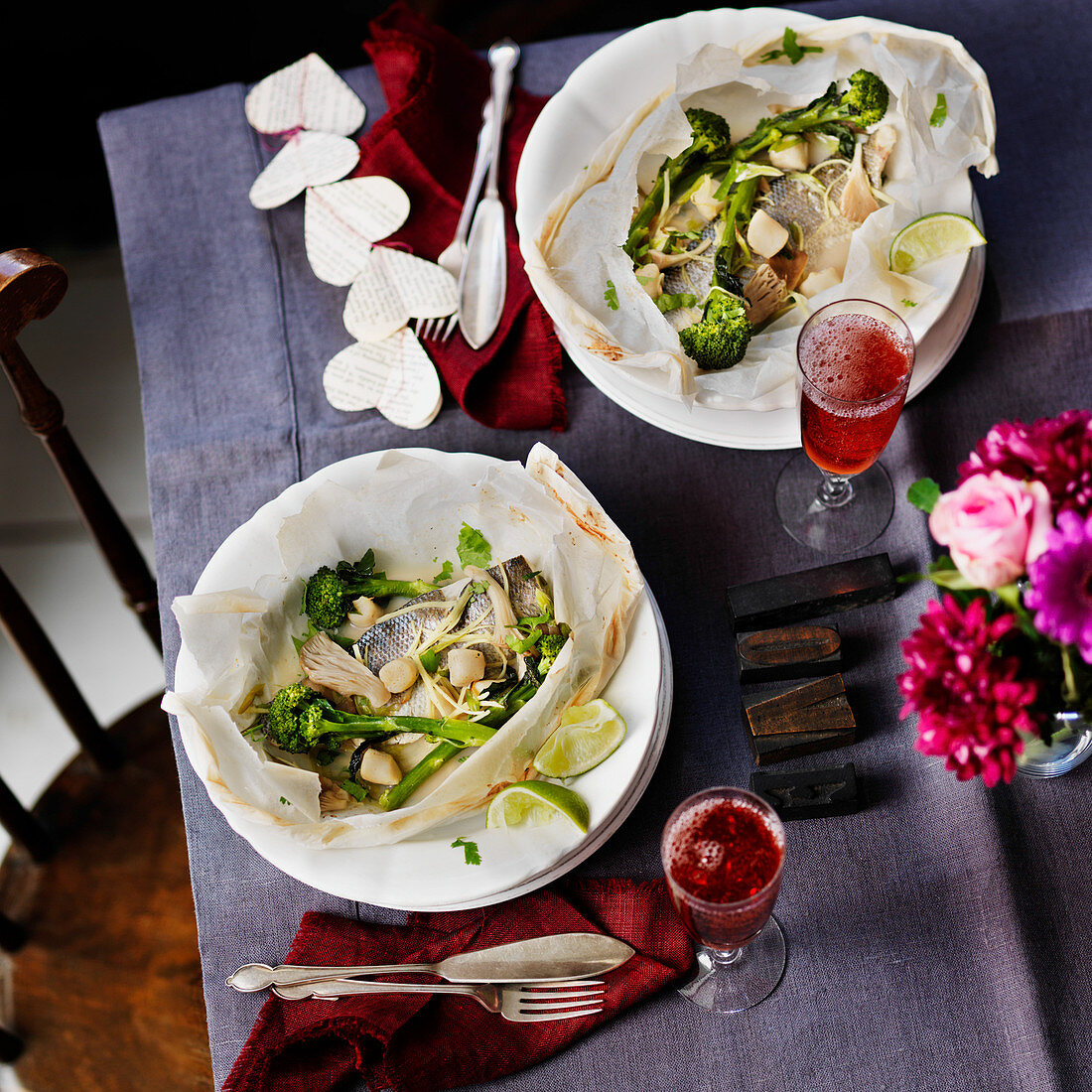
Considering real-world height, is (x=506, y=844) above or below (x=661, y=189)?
below

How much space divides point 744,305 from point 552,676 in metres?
0.64

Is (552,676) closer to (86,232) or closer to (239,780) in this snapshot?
(239,780)

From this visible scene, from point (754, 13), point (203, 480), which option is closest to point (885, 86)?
point (754, 13)

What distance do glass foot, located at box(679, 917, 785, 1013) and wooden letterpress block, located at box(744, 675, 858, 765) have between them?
0.77ft

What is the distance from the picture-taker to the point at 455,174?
A: 186cm

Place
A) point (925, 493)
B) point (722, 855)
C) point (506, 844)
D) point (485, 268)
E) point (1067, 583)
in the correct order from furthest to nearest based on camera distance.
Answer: point (485, 268) → point (506, 844) → point (722, 855) → point (925, 493) → point (1067, 583)

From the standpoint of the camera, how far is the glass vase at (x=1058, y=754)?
4.46 ft

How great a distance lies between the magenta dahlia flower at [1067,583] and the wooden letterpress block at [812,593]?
0.61 m

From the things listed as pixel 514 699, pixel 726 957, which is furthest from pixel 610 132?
pixel 726 957

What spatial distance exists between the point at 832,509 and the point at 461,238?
2.50 feet

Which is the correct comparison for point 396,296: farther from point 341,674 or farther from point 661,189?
point 341,674

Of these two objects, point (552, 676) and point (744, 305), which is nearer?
point (552, 676)

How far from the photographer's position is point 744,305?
1579 millimetres

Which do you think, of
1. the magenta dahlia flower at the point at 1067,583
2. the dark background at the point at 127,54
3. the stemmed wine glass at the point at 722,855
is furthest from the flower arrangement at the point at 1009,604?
the dark background at the point at 127,54
